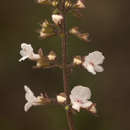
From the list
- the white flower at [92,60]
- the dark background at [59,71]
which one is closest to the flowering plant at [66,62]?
the white flower at [92,60]

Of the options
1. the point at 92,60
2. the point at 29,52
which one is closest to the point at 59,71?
the point at 29,52

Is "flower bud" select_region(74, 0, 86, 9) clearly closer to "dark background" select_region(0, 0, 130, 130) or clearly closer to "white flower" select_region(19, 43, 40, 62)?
"white flower" select_region(19, 43, 40, 62)

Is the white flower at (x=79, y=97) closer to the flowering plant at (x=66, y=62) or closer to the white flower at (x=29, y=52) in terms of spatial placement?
the flowering plant at (x=66, y=62)

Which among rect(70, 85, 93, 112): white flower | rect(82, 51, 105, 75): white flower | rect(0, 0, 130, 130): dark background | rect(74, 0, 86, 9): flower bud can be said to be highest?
rect(74, 0, 86, 9): flower bud

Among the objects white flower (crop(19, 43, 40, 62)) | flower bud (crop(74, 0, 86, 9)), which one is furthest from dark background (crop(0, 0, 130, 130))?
flower bud (crop(74, 0, 86, 9))

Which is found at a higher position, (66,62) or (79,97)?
(66,62)

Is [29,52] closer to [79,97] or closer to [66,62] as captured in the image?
[66,62]
